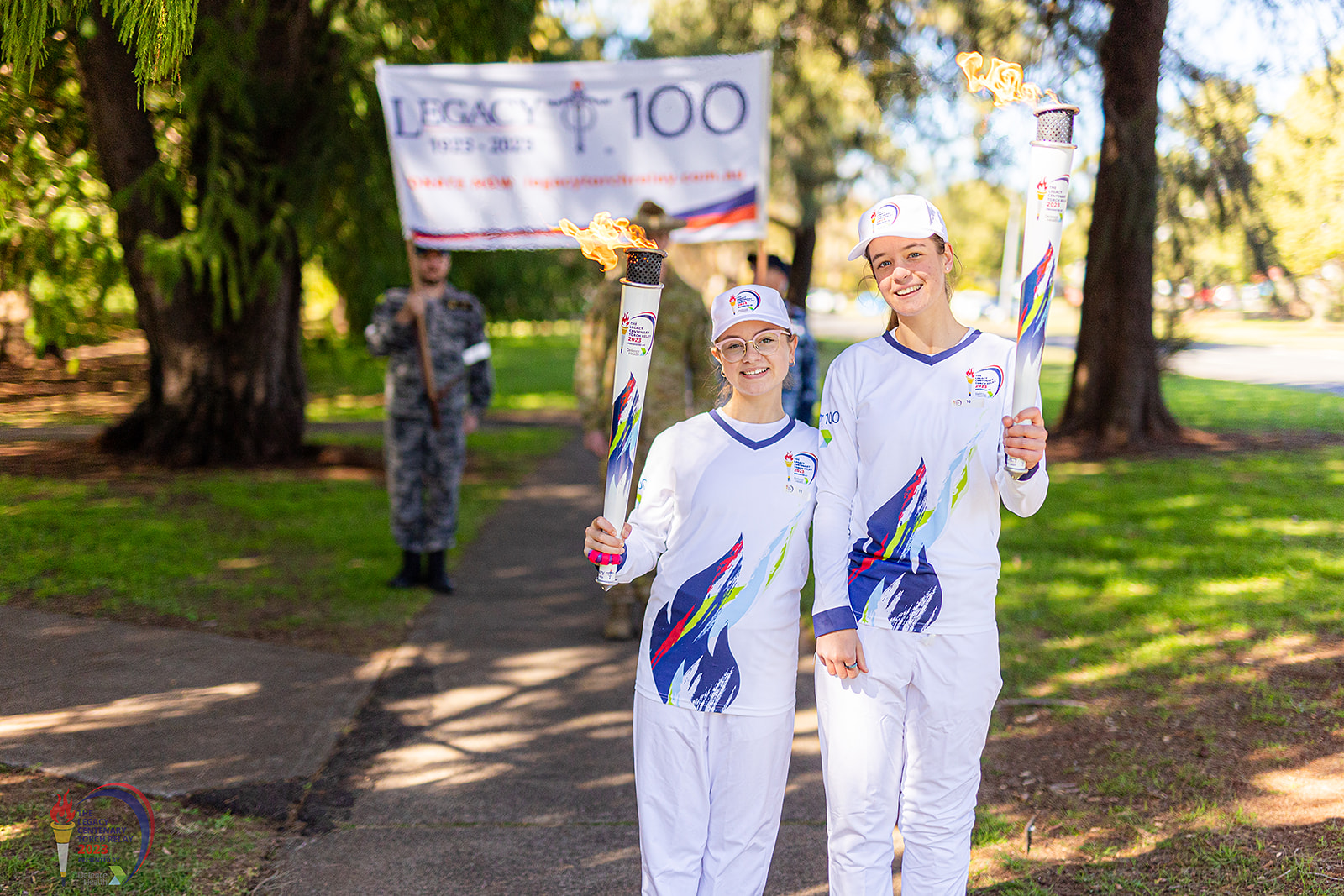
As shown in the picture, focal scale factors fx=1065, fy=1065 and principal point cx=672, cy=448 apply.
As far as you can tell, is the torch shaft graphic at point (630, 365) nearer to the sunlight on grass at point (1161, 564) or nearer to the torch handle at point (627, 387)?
the torch handle at point (627, 387)

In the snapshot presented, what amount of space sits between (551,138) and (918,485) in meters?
5.08

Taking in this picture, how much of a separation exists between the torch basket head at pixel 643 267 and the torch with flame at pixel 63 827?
248 cm

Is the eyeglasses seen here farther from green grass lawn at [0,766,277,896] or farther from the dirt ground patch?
the dirt ground patch

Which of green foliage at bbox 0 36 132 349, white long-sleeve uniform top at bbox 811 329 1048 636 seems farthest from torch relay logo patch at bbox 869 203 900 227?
green foliage at bbox 0 36 132 349

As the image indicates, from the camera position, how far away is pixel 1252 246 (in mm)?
11945

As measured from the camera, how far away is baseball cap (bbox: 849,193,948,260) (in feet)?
8.77

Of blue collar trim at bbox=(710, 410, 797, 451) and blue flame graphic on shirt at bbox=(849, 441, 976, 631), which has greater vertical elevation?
blue collar trim at bbox=(710, 410, 797, 451)

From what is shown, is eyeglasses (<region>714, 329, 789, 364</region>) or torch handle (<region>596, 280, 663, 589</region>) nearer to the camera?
torch handle (<region>596, 280, 663, 589</region>)

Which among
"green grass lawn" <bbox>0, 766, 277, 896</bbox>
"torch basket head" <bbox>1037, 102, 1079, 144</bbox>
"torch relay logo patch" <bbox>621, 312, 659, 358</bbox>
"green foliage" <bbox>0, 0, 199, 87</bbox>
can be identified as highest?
"green foliage" <bbox>0, 0, 199, 87</bbox>

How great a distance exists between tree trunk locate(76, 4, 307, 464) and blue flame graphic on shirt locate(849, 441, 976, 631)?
25.6ft

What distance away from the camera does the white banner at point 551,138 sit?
22.1 ft

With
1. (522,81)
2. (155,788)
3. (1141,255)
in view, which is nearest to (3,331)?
(522,81)

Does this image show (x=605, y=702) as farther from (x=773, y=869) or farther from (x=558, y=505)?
(x=558, y=505)

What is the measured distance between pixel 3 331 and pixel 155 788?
14.1 m
